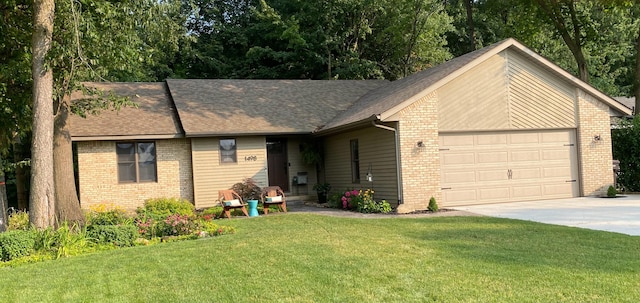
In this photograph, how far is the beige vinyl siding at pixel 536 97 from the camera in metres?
15.8

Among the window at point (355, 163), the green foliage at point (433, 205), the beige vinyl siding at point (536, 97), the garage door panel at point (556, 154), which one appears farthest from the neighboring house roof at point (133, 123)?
the garage door panel at point (556, 154)

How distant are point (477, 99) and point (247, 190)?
26.6 ft

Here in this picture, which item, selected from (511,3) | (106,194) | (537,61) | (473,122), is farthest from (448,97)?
(511,3)

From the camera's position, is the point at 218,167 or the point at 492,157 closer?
the point at 492,157

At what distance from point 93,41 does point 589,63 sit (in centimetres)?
3457

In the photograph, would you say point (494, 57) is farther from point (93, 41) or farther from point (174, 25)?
point (93, 41)

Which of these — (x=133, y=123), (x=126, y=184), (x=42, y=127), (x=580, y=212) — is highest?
(x=133, y=123)

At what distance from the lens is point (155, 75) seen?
30.0 meters

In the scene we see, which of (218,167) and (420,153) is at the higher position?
(420,153)

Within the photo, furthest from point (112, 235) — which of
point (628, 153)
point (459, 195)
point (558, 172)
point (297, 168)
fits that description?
point (628, 153)

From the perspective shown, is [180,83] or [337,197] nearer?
[337,197]

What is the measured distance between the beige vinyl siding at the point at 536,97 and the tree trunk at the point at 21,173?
1660 cm

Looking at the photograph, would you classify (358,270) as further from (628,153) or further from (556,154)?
(628,153)

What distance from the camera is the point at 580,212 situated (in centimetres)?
1254
